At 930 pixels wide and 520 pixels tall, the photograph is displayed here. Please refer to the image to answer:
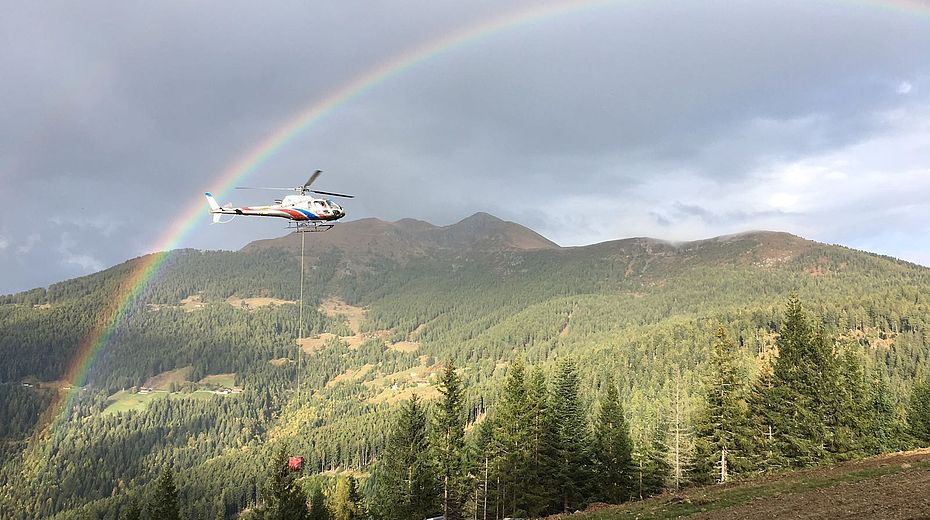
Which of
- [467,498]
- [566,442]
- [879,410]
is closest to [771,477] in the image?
[566,442]

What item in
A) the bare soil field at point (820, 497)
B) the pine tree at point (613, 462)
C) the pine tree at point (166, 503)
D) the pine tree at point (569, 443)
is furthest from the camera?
the pine tree at point (166, 503)

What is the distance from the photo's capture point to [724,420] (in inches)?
1681

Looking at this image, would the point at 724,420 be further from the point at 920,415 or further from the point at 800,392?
the point at 920,415

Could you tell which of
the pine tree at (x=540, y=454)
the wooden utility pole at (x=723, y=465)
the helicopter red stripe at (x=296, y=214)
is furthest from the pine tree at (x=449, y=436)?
the wooden utility pole at (x=723, y=465)

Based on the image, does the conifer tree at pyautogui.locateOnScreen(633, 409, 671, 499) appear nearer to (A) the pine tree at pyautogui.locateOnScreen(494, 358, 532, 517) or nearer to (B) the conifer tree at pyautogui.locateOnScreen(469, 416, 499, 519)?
(B) the conifer tree at pyautogui.locateOnScreen(469, 416, 499, 519)

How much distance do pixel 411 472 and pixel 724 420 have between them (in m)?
27.0

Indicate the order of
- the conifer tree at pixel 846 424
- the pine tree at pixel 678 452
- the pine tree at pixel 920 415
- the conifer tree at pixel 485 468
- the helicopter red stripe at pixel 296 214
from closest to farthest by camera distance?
1. the helicopter red stripe at pixel 296 214
2. the conifer tree at pixel 846 424
3. the conifer tree at pixel 485 468
4. the pine tree at pixel 678 452
5. the pine tree at pixel 920 415

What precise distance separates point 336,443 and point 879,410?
5829 inches

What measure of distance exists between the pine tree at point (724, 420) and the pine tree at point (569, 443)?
9828mm

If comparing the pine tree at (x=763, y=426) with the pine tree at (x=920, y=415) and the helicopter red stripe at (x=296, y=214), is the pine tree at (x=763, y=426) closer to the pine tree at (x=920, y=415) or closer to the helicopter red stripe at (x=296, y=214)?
the pine tree at (x=920, y=415)

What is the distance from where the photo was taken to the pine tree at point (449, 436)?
1715 inches

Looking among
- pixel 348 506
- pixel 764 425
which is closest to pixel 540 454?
pixel 764 425

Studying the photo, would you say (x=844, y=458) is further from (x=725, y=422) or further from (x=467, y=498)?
(x=467, y=498)

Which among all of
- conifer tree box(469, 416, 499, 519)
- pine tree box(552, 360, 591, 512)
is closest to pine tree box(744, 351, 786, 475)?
pine tree box(552, 360, 591, 512)
